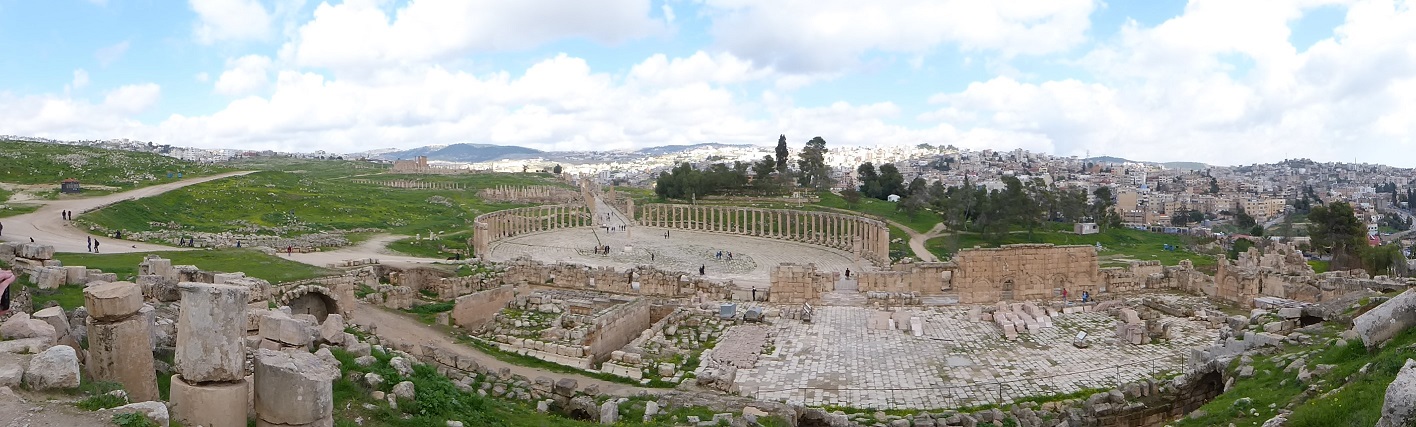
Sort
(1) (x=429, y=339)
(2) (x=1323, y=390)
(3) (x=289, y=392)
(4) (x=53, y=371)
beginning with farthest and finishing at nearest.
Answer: (1) (x=429, y=339)
(2) (x=1323, y=390)
(3) (x=289, y=392)
(4) (x=53, y=371)

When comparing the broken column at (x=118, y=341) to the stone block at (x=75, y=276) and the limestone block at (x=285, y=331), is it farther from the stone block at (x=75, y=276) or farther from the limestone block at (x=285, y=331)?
the stone block at (x=75, y=276)

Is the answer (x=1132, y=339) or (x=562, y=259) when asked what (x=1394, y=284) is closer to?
(x=1132, y=339)

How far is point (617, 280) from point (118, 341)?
23.9 metres

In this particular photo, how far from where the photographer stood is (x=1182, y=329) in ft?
80.9

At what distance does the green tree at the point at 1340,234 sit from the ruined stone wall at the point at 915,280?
124 ft

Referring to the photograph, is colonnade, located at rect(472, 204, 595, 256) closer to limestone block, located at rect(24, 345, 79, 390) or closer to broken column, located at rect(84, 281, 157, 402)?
broken column, located at rect(84, 281, 157, 402)

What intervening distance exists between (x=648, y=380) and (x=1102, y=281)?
2302 centimetres

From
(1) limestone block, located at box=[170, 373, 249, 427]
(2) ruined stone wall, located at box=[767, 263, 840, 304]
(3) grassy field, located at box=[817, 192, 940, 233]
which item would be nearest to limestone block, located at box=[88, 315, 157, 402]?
(1) limestone block, located at box=[170, 373, 249, 427]

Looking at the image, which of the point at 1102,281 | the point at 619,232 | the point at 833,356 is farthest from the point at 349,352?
the point at 619,232

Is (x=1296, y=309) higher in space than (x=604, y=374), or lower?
higher

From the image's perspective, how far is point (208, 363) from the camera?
9188 mm

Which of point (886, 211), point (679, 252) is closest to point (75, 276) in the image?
point (679, 252)

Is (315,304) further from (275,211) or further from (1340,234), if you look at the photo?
(1340,234)

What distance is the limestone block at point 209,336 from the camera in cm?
918
